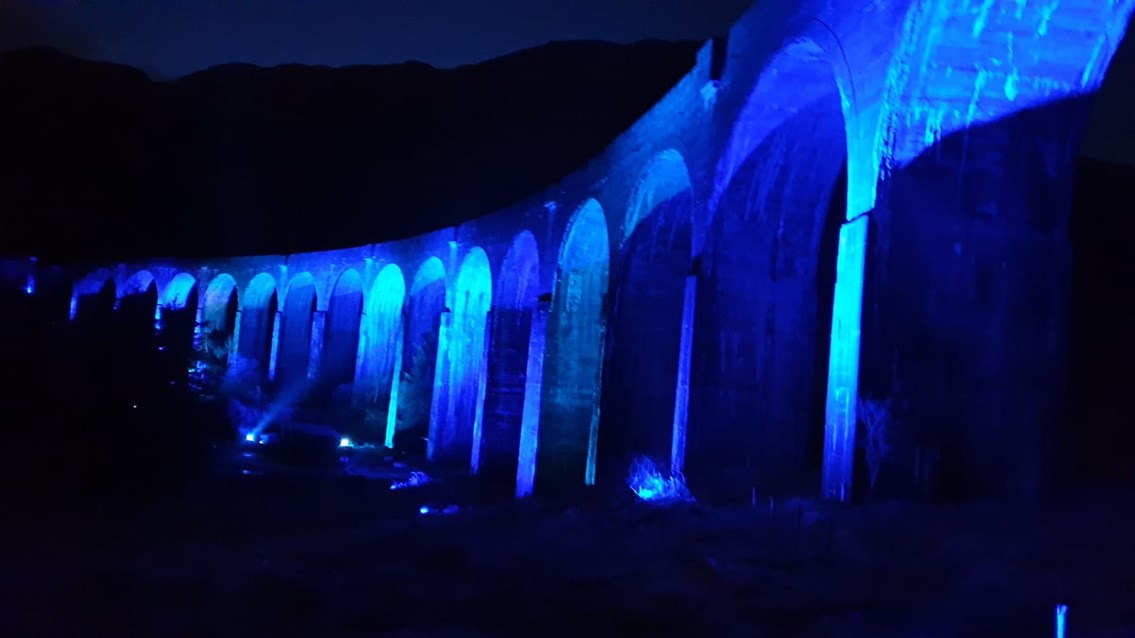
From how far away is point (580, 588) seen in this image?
5.53 meters

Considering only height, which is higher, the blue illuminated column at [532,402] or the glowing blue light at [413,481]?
the blue illuminated column at [532,402]

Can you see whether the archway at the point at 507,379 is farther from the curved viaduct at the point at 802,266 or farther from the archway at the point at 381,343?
the archway at the point at 381,343

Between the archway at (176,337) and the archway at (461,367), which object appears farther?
the archway at (461,367)

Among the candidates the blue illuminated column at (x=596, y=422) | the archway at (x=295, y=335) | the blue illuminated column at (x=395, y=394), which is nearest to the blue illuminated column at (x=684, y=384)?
the blue illuminated column at (x=596, y=422)

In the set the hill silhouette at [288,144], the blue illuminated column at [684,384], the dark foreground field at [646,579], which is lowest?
the dark foreground field at [646,579]

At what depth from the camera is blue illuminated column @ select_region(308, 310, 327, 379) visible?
2606 centimetres

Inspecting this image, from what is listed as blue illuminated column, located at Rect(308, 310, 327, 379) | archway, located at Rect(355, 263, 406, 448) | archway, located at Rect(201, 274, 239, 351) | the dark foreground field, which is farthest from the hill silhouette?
the dark foreground field

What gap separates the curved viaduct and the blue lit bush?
0.96 ft

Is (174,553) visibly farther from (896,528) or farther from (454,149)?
(454,149)

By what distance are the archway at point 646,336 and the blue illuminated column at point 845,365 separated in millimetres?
6517

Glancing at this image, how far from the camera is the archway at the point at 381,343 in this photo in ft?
79.8

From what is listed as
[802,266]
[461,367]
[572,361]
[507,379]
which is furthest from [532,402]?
[802,266]

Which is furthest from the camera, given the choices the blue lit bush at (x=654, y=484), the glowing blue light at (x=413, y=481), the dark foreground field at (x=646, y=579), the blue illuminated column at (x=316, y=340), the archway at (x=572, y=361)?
the blue illuminated column at (x=316, y=340)

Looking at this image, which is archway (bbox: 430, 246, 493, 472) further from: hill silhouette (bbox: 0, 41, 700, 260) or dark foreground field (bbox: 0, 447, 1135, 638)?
hill silhouette (bbox: 0, 41, 700, 260)
